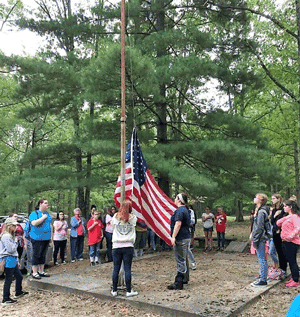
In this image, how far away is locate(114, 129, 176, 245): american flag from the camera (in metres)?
7.18

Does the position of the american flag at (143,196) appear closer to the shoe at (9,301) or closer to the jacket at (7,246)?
the jacket at (7,246)

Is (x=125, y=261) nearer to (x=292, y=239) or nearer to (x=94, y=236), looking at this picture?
(x=292, y=239)

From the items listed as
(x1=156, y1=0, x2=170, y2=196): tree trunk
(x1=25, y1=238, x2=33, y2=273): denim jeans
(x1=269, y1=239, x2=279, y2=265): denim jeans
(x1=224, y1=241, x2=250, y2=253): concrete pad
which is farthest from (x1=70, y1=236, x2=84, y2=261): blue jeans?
(x1=269, y1=239, x2=279, y2=265): denim jeans

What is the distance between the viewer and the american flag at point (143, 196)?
718 cm

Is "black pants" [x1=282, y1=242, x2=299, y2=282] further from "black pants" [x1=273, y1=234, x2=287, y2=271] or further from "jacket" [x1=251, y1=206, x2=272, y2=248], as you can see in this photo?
"black pants" [x1=273, y1=234, x2=287, y2=271]

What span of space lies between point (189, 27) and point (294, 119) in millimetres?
9291

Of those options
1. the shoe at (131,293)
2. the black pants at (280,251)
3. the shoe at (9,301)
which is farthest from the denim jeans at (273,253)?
the shoe at (9,301)

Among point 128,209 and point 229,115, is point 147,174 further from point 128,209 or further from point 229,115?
point 229,115

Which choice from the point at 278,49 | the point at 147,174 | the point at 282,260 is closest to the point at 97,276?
the point at 147,174

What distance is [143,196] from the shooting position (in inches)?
293

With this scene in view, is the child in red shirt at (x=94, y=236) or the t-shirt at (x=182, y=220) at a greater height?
the t-shirt at (x=182, y=220)

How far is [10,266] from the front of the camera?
6.52m

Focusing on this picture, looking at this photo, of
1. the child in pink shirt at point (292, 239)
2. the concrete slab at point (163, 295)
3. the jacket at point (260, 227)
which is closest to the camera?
the concrete slab at point (163, 295)

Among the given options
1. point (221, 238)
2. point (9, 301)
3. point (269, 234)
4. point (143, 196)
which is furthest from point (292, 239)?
point (221, 238)
